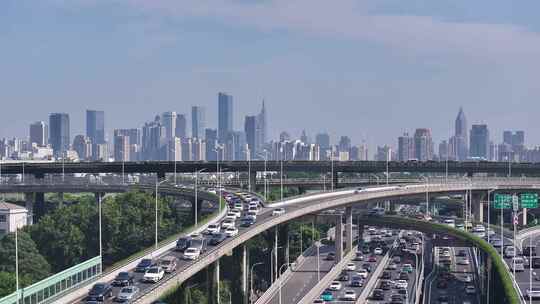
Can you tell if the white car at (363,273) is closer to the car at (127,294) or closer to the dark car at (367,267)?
the dark car at (367,267)

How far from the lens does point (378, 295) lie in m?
83.3

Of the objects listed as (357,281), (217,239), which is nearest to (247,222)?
(217,239)

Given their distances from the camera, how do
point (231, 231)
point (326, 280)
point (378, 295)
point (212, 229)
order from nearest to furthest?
1. point (231, 231)
2. point (212, 229)
3. point (378, 295)
4. point (326, 280)

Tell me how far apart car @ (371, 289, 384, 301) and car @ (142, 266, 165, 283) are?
3085 cm

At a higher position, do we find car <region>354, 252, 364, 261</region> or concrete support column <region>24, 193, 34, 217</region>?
concrete support column <region>24, 193, 34, 217</region>

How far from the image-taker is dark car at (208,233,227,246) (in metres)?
71.2

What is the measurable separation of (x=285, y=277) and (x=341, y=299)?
13824 millimetres

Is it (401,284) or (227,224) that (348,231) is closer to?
A: (401,284)

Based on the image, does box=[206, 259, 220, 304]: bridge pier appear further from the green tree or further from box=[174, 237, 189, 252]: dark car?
the green tree

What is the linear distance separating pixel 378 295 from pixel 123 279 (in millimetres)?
34228

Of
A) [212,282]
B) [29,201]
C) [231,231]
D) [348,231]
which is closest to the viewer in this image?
[212,282]

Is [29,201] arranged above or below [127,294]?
below

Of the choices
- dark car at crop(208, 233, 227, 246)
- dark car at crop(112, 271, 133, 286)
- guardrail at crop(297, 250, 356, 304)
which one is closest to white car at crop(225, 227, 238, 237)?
dark car at crop(208, 233, 227, 246)

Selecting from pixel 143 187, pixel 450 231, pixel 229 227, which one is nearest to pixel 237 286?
pixel 229 227
